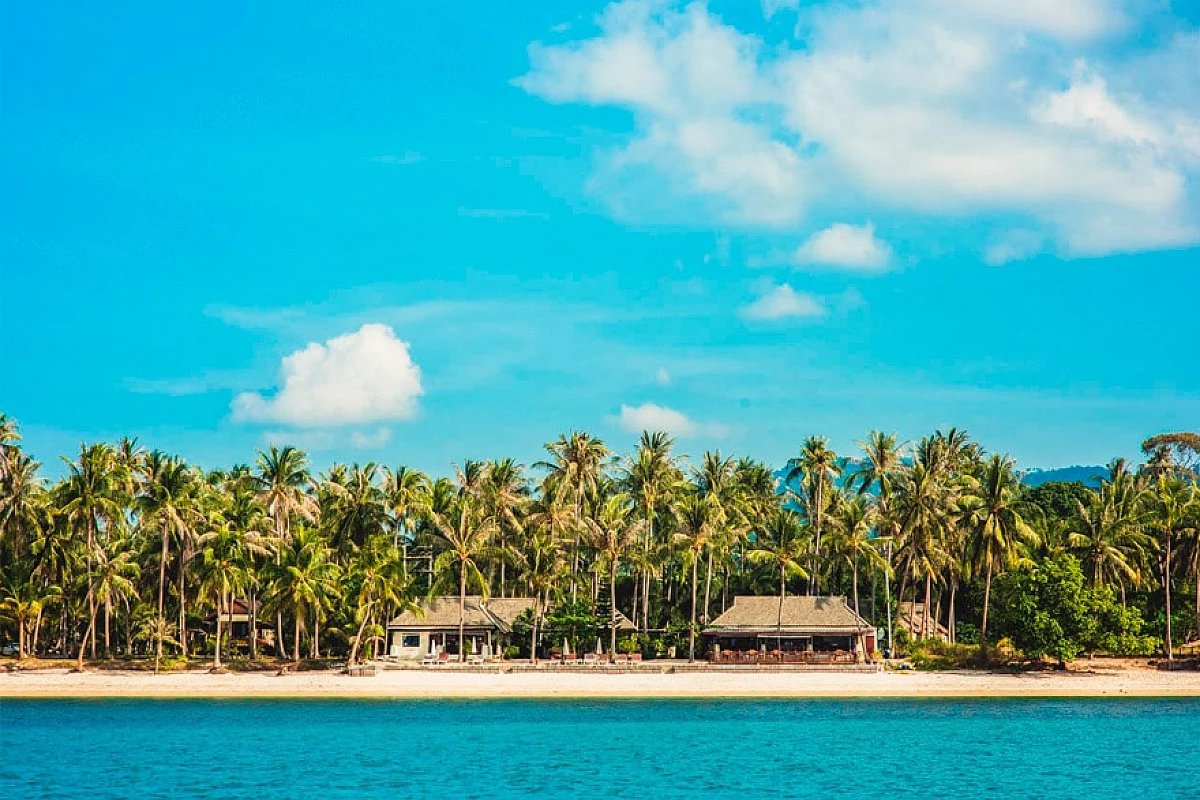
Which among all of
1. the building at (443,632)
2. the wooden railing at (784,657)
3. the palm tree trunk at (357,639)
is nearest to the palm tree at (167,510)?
the palm tree trunk at (357,639)

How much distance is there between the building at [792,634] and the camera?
241ft

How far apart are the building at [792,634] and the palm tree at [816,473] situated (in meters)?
6.83

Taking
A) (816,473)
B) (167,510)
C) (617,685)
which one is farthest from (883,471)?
(167,510)

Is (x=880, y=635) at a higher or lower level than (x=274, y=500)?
lower

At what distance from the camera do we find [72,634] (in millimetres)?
81750

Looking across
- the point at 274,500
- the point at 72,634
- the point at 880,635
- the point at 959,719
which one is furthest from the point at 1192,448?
the point at 72,634

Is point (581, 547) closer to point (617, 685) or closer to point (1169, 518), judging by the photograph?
point (617, 685)

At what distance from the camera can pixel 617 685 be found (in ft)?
222

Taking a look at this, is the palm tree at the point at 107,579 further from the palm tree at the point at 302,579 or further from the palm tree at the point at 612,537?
the palm tree at the point at 612,537

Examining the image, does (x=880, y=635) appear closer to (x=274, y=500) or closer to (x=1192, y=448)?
(x=274, y=500)

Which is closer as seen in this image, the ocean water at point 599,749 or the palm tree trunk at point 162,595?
the ocean water at point 599,749

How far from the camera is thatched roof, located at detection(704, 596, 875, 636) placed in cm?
7438

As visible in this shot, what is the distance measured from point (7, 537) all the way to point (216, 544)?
43.3ft

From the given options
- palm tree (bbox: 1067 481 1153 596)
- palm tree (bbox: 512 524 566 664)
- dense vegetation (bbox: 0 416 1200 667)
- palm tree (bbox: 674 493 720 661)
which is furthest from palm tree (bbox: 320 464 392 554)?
palm tree (bbox: 1067 481 1153 596)
